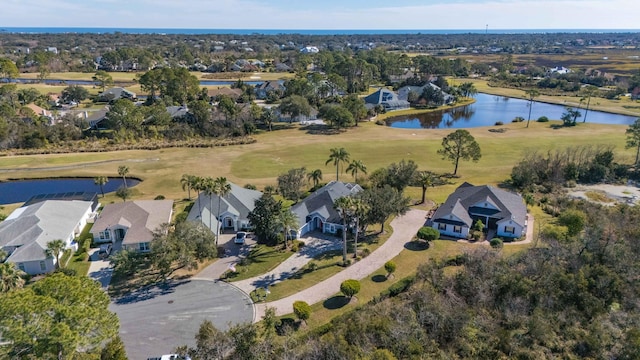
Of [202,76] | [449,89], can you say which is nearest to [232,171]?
[449,89]

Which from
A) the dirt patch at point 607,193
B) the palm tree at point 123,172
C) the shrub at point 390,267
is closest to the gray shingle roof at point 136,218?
the palm tree at point 123,172

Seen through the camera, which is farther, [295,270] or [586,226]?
[586,226]

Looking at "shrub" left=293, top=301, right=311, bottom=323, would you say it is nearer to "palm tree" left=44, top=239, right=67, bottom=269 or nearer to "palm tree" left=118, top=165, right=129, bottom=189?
"palm tree" left=44, top=239, right=67, bottom=269

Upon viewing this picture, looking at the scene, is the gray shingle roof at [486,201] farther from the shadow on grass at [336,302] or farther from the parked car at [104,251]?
the parked car at [104,251]

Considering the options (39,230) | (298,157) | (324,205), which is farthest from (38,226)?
(298,157)

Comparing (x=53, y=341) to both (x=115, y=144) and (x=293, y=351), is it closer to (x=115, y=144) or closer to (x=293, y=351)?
(x=293, y=351)

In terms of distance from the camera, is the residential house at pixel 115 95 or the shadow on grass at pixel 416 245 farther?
the residential house at pixel 115 95

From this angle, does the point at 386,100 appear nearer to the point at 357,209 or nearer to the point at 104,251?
the point at 357,209
